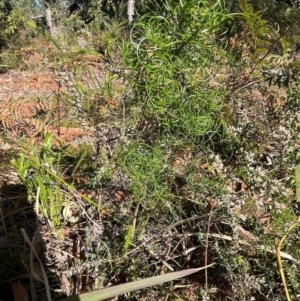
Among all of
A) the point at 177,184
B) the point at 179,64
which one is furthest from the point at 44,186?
the point at 179,64

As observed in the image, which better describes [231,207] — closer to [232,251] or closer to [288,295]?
[232,251]

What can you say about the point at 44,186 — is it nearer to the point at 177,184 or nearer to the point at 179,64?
the point at 177,184

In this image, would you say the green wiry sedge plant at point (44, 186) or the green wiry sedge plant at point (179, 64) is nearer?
the green wiry sedge plant at point (179, 64)

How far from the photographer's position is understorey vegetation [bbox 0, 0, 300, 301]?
47.5 inches

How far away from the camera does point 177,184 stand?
4.87ft

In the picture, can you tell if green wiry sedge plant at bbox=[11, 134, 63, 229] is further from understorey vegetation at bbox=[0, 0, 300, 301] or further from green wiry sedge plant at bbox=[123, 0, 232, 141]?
green wiry sedge plant at bbox=[123, 0, 232, 141]

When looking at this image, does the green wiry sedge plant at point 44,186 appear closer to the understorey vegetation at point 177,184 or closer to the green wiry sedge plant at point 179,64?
the understorey vegetation at point 177,184

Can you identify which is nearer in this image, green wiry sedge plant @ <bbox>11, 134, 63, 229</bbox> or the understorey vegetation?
the understorey vegetation

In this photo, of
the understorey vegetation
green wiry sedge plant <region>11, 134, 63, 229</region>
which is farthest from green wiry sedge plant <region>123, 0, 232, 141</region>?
green wiry sedge plant <region>11, 134, 63, 229</region>

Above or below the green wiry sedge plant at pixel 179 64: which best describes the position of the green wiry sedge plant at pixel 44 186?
below

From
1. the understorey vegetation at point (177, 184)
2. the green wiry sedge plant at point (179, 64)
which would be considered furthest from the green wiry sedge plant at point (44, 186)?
the green wiry sedge plant at point (179, 64)

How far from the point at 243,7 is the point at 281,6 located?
2132 mm

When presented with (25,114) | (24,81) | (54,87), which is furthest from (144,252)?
(24,81)

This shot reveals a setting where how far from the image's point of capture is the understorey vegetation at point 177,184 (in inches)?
47.5
